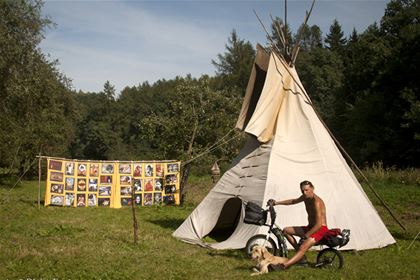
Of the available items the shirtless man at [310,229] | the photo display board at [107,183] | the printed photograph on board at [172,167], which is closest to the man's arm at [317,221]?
the shirtless man at [310,229]

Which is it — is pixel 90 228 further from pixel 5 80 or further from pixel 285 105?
pixel 5 80

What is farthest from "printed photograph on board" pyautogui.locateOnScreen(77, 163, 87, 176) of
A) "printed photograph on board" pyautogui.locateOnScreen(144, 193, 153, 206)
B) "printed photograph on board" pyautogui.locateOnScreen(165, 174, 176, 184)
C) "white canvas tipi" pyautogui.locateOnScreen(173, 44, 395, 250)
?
"white canvas tipi" pyautogui.locateOnScreen(173, 44, 395, 250)

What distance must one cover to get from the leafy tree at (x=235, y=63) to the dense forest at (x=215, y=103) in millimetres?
11516

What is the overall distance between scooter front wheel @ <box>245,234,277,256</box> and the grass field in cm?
25

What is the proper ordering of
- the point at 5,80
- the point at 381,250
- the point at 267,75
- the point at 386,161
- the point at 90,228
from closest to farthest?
1. the point at 381,250
2. the point at 267,75
3. the point at 90,228
4. the point at 5,80
5. the point at 386,161

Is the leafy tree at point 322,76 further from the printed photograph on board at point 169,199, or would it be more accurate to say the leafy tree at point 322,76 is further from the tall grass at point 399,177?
the printed photograph on board at point 169,199

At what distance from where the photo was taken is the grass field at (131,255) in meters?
8.26

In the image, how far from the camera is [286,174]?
11.3m

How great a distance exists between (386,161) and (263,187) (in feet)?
95.1

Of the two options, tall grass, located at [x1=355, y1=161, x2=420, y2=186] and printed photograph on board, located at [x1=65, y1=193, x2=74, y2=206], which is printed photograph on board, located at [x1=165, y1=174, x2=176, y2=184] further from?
tall grass, located at [x1=355, y1=161, x2=420, y2=186]

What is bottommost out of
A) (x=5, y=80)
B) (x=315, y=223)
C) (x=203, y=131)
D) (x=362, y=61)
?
(x=315, y=223)

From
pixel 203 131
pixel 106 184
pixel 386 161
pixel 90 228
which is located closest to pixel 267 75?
pixel 90 228

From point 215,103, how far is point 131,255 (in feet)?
54.1

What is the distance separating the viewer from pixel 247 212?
9508 mm
